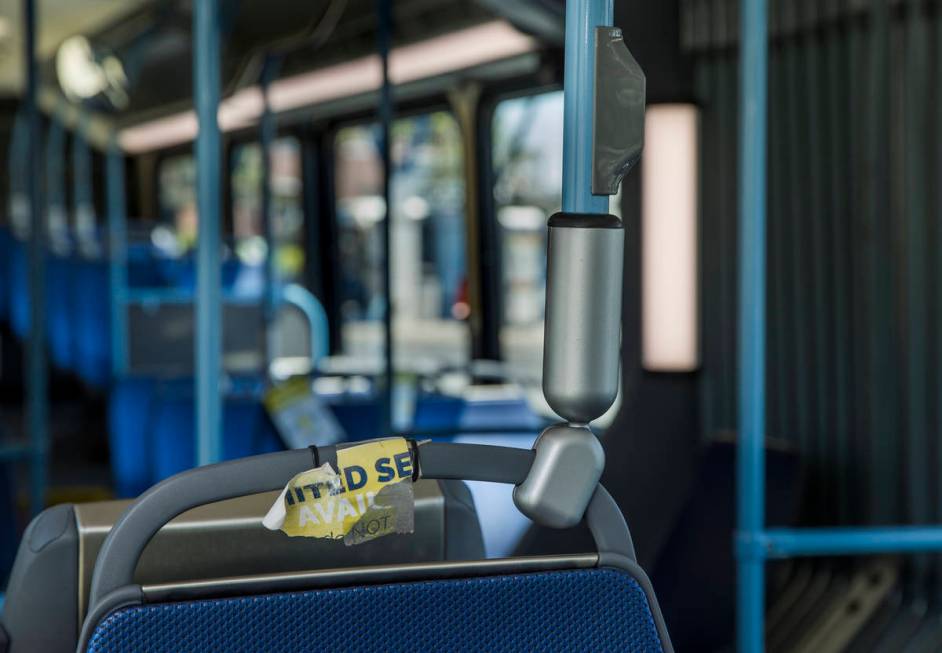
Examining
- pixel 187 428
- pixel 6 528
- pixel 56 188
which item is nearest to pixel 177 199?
pixel 56 188

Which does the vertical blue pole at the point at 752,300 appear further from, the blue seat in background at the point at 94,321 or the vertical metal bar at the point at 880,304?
the blue seat in background at the point at 94,321

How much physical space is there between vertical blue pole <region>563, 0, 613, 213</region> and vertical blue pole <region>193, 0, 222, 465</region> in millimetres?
1139

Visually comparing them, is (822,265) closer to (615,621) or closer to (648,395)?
(648,395)

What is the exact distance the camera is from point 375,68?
5.64 m

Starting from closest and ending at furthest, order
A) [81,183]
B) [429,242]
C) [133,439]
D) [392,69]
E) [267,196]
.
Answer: [133,439] < [267,196] < [392,69] < [429,242] < [81,183]

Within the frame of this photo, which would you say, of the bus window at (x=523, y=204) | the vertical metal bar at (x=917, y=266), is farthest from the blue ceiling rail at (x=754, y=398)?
the bus window at (x=523, y=204)

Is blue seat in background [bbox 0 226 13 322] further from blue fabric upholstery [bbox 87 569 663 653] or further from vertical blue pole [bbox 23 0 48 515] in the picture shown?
blue fabric upholstery [bbox 87 569 663 653]

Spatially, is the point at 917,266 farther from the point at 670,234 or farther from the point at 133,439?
the point at 133,439

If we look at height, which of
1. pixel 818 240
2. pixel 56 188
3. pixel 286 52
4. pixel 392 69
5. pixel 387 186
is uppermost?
pixel 286 52

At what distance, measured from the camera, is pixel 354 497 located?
0.90 m

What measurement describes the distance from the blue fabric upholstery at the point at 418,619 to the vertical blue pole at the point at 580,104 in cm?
30

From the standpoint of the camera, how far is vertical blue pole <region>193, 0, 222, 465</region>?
1993 millimetres

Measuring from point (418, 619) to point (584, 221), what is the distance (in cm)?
33

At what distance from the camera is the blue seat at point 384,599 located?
0.86 meters
